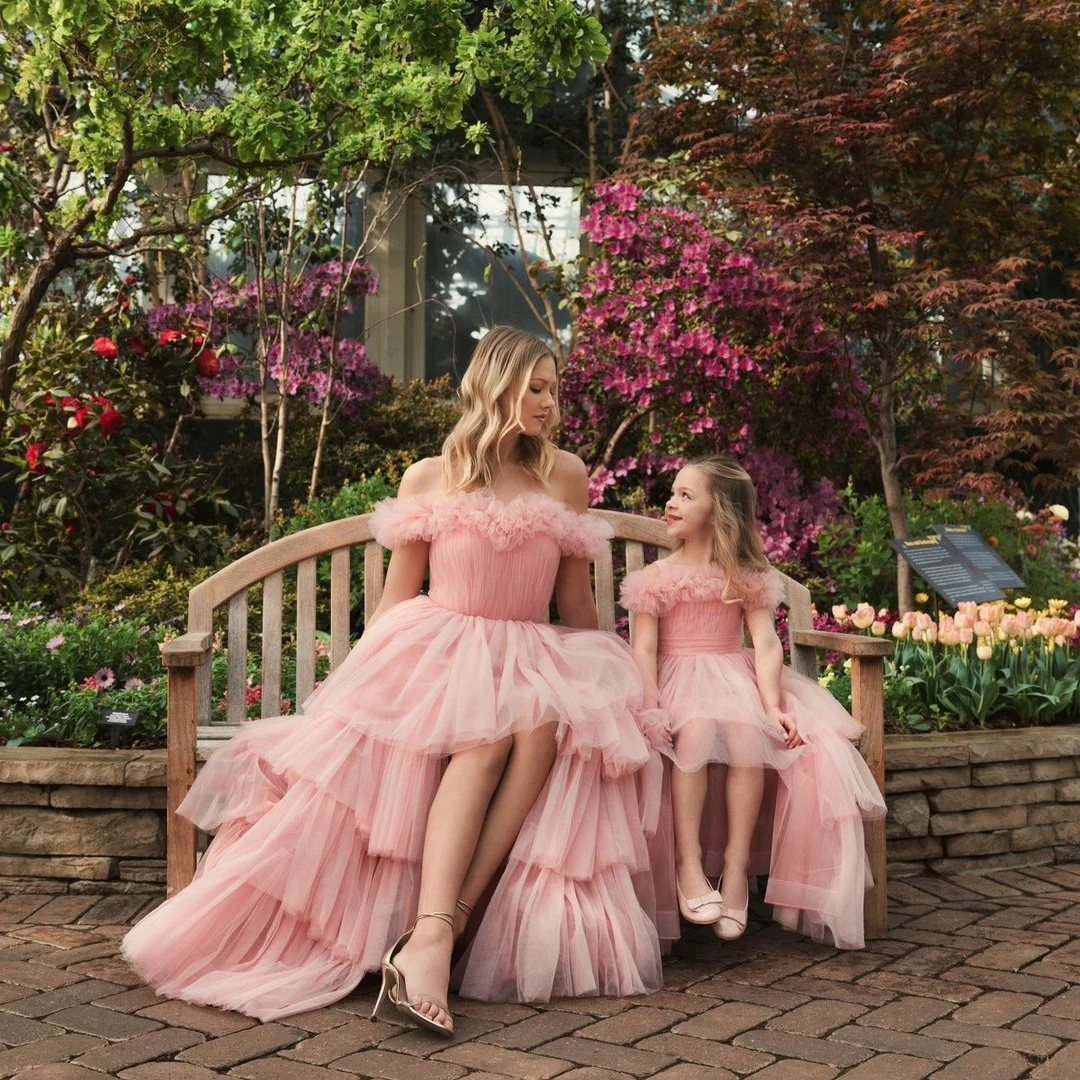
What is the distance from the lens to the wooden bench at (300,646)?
3.36m

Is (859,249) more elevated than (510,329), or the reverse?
(859,249)

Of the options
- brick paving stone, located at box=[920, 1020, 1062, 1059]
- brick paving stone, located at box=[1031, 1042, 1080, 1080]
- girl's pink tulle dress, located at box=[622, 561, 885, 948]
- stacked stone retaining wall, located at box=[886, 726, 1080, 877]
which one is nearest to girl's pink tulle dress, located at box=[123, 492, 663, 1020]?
girl's pink tulle dress, located at box=[622, 561, 885, 948]

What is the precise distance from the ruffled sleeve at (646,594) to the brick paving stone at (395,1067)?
1.46 m

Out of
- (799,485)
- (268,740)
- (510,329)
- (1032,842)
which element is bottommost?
(1032,842)

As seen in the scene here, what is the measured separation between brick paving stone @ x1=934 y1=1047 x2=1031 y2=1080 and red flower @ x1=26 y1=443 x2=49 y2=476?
548cm

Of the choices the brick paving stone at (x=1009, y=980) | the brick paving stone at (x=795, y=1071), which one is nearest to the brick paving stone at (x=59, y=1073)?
the brick paving stone at (x=795, y=1071)

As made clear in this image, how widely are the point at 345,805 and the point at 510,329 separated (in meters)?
1.34

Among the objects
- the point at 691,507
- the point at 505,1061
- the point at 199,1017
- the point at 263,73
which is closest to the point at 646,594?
the point at 691,507

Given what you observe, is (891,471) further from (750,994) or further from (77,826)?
(77,826)

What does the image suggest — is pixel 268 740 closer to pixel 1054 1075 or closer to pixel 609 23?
pixel 1054 1075

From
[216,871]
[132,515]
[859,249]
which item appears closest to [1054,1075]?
[216,871]

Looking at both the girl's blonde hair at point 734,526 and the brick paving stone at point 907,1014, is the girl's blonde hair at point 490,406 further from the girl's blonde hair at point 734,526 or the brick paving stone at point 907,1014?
the brick paving stone at point 907,1014

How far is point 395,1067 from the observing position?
2580 millimetres

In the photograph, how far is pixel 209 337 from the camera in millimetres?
7586
